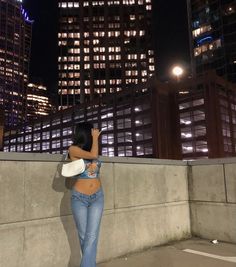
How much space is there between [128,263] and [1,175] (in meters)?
2.35

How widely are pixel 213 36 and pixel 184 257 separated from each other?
101 metres

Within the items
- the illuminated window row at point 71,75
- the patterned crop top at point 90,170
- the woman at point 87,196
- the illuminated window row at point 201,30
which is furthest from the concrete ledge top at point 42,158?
the illuminated window row at point 71,75

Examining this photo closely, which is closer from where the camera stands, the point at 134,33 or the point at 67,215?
the point at 67,215

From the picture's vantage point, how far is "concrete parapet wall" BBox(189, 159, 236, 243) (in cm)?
608

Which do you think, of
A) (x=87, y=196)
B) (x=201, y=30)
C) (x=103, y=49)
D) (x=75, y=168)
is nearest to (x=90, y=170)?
(x=75, y=168)

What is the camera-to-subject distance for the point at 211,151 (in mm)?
84250

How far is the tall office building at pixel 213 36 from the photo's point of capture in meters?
92.8

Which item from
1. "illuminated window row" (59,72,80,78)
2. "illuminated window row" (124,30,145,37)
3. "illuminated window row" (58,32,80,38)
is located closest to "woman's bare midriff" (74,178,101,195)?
"illuminated window row" (59,72,80,78)

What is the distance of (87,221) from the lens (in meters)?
3.69

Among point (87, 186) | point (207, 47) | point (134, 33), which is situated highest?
point (134, 33)

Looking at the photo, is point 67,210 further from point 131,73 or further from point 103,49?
point 103,49

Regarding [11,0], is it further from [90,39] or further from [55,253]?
[55,253]

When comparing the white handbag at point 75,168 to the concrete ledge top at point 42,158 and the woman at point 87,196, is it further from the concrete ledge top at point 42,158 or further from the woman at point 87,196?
the concrete ledge top at point 42,158

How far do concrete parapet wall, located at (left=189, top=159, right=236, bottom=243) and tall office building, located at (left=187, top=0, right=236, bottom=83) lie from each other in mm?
92041
